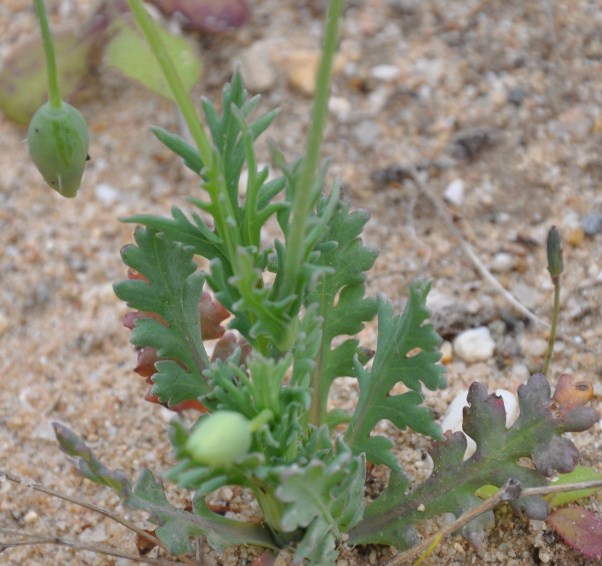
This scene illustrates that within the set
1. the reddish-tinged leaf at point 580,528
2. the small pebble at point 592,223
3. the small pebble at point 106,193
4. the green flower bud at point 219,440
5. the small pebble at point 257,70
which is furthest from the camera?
the small pebble at point 257,70

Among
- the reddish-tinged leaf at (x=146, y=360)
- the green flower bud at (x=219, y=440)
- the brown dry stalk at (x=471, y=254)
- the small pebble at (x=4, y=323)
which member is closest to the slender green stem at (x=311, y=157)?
the green flower bud at (x=219, y=440)

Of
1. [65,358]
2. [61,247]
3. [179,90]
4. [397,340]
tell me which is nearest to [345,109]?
[61,247]

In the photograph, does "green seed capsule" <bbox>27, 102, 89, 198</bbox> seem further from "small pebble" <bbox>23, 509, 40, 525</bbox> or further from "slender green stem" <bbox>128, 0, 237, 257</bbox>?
"small pebble" <bbox>23, 509, 40, 525</bbox>

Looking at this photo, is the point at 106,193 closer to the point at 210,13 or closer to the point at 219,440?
the point at 210,13

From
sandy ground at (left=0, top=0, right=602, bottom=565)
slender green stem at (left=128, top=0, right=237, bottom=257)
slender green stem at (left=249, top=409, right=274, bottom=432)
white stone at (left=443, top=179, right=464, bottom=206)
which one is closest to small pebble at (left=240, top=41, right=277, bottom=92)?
sandy ground at (left=0, top=0, right=602, bottom=565)

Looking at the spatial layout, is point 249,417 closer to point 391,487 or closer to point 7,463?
point 391,487

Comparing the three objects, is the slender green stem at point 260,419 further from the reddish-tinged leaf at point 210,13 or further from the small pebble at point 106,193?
the reddish-tinged leaf at point 210,13
